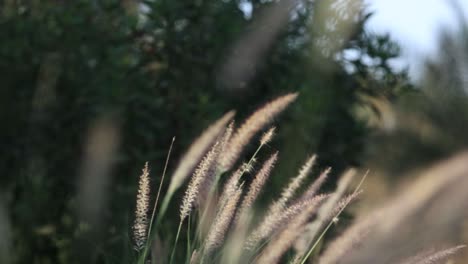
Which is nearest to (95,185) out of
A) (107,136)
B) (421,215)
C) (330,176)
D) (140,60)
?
(107,136)

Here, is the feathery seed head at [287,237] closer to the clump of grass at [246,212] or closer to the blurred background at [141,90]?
the clump of grass at [246,212]

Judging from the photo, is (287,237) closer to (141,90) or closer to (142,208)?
(142,208)

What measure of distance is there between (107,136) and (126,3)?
986 mm

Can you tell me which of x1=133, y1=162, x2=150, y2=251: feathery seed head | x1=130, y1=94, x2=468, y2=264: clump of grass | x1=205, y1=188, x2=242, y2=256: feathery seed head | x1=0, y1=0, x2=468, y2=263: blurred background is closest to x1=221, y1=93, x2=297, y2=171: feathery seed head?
x1=130, y1=94, x2=468, y2=264: clump of grass

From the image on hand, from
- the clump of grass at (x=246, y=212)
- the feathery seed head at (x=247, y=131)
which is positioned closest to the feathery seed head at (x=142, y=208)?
the clump of grass at (x=246, y=212)

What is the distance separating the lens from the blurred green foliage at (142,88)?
4590mm

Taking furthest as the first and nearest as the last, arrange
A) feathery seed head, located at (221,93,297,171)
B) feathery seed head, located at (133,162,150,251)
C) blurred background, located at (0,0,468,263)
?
1. blurred background, located at (0,0,468,263)
2. feathery seed head, located at (221,93,297,171)
3. feathery seed head, located at (133,162,150,251)

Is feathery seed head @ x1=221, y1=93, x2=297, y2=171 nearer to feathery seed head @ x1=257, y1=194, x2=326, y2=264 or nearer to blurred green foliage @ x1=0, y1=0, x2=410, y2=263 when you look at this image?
feathery seed head @ x1=257, y1=194, x2=326, y2=264

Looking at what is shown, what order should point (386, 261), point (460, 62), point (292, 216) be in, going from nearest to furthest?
1. point (292, 216)
2. point (386, 261)
3. point (460, 62)

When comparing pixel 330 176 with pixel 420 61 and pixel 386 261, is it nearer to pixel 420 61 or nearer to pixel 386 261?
pixel 386 261

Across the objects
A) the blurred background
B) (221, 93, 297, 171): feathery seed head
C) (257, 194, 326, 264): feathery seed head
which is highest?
(221, 93, 297, 171): feathery seed head

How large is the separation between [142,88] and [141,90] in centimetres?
1

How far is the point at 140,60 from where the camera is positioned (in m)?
4.76

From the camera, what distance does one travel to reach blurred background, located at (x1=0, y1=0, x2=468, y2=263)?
4.56m
